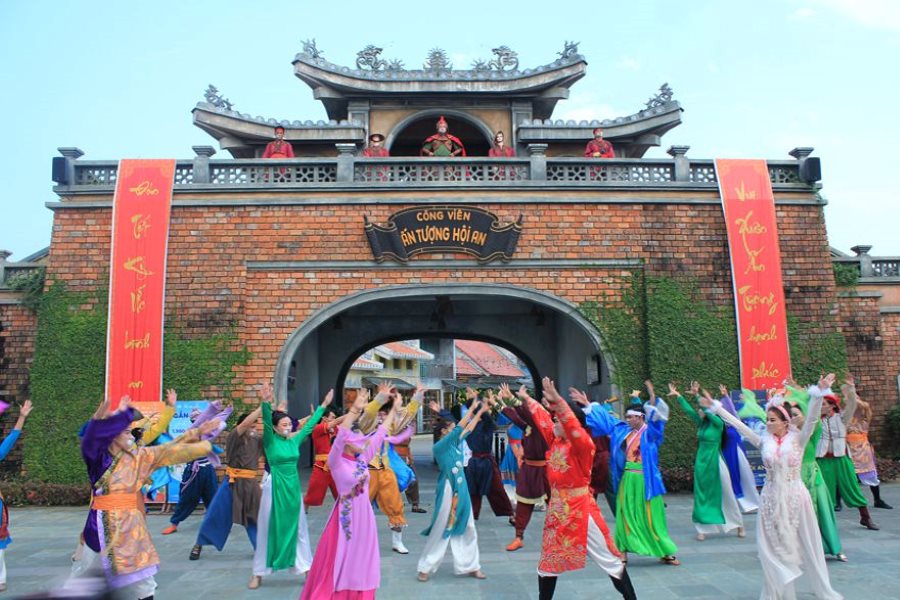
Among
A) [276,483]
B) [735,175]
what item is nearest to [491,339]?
[735,175]

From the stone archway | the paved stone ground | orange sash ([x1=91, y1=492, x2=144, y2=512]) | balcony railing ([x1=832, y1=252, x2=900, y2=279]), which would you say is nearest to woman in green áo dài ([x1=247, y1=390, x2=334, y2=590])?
the paved stone ground

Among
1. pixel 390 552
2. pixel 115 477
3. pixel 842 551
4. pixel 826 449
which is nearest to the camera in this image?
pixel 115 477

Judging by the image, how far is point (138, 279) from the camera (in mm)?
11320

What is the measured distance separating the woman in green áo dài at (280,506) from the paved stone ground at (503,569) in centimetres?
22

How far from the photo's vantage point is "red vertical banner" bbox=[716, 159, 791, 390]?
11.4 metres

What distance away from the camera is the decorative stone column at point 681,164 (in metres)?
12.1

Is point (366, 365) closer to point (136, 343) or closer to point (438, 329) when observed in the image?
point (438, 329)

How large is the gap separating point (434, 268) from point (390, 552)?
554 cm

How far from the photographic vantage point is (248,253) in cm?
1158

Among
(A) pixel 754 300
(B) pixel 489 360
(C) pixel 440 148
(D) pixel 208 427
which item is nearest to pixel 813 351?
(A) pixel 754 300

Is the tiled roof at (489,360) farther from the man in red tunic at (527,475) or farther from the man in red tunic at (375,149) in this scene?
the man in red tunic at (527,475)

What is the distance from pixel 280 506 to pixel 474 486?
263 centimetres

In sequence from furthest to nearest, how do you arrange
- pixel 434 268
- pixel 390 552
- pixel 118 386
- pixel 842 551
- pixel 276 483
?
pixel 434 268, pixel 118 386, pixel 390 552, pixel 842 551, pixel 276 483

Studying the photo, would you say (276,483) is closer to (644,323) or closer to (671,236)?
(644,323)
